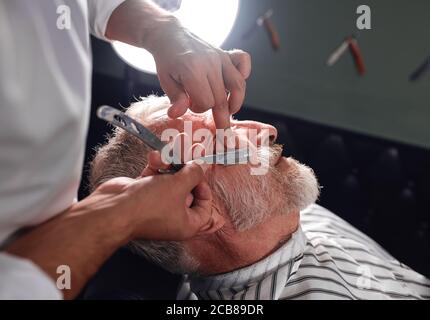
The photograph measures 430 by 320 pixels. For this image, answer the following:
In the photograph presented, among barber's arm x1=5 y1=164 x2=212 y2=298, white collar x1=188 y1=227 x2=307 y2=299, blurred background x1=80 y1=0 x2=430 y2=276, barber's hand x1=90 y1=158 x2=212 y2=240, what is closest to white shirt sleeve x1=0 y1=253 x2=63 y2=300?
barber's arm x1=5 y1=164 x2=212 y2=298

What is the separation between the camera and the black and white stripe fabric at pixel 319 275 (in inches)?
47.8

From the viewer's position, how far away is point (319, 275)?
1.29 meters

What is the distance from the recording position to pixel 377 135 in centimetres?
218

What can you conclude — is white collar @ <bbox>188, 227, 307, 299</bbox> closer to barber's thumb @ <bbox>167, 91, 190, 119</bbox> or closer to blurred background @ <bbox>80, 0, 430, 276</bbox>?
barber's thumb @ <bbox>167, 91, 190, 119</bbox>

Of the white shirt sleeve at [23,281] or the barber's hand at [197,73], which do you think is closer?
the white shirt sleeve at [23,281]

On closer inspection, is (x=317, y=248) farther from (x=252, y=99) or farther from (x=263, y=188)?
(x=252, y=99)

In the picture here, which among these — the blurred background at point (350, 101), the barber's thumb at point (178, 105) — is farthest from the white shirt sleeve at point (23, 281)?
the blurred background at point (350, 101)

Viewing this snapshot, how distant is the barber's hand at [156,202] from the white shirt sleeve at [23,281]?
0.15 m

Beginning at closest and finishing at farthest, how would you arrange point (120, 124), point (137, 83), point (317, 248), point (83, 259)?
point (83, 259), point (120, 124), point (317, 248), point (137, 83)

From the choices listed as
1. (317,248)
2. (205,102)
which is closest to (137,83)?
(317,248)

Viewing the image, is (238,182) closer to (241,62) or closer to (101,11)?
(241,62)

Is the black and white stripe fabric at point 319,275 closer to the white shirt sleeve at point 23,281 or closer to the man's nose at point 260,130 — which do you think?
the man's nose at point 260,130

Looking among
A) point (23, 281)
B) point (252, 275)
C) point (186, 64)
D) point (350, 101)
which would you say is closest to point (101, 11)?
point (186, 64)
